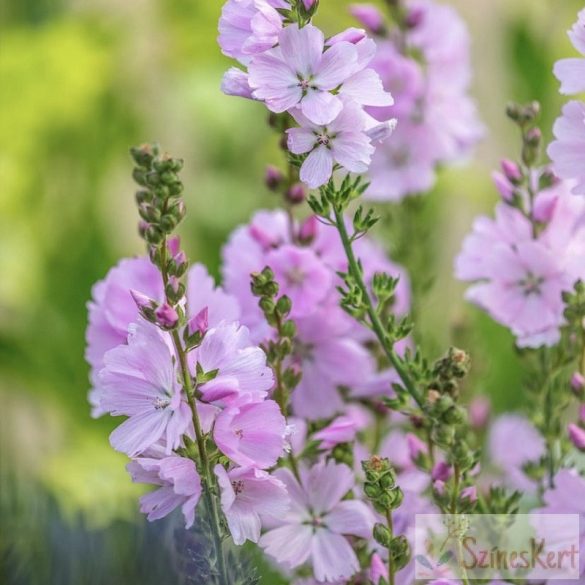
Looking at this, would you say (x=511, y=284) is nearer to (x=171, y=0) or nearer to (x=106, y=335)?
(x=106, y=335)

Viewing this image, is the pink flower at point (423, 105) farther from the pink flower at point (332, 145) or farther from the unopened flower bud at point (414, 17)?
the pink flower at point (332, 145)

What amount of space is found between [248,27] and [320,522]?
18cm

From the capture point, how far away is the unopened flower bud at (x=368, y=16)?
2.08 feet

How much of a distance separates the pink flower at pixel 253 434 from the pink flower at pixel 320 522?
54 mm

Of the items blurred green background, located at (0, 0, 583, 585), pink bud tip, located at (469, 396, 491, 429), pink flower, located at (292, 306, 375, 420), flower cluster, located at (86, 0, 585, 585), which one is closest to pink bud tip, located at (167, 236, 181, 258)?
flower cluster, located at (86, 0, 585, 585)

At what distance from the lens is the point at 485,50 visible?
212 cm

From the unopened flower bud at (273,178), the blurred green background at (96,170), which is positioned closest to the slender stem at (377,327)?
the unopened flower bud at (273,178)

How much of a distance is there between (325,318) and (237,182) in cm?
102

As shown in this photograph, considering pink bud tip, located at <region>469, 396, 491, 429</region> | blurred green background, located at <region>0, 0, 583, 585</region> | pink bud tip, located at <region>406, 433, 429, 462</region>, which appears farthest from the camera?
blurred green background, located at <region>0, 0, 583, 585</region>

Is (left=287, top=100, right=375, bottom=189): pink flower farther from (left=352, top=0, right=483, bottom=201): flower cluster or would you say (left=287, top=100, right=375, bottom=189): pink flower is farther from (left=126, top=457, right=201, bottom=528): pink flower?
(left=352, top=0, right=483, bottom=201): flower cluster

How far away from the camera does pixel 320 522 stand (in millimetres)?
435

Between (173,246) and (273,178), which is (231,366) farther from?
(273,178)

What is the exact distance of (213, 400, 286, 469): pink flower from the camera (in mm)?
374

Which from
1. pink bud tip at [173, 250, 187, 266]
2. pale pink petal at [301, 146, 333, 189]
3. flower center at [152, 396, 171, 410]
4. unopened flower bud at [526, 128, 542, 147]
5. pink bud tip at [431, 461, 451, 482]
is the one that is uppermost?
pale pink petal at [301, 146, 333, 189]
